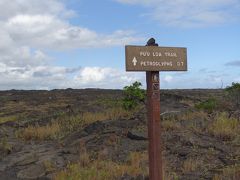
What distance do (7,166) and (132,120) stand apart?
17.0ft

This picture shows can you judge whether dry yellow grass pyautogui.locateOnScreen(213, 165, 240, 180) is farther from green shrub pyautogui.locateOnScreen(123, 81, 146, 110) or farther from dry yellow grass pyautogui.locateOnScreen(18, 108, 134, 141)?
green shrub pyautogui.locateOnScreen(123, 81, 146, 110)

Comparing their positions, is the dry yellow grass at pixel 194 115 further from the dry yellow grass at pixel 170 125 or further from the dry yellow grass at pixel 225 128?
the dry yellow grass at pixel 170 125

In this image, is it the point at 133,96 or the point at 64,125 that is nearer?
the point at 64,125

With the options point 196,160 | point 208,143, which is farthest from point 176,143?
point 196,160

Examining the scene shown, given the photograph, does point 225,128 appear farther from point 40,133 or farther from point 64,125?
point 64,125

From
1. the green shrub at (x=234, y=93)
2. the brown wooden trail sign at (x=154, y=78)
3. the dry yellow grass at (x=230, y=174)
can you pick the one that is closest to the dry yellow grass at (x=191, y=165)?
the dry yellow grass at (x=230, y=174)

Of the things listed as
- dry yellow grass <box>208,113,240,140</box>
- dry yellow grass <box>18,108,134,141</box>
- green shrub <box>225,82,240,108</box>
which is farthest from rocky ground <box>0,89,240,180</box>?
green shrub <box>225,82,240,108</box>

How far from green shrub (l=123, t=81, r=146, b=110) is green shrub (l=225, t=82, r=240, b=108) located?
145 inches

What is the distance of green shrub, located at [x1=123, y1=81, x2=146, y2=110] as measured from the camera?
68.3 feet

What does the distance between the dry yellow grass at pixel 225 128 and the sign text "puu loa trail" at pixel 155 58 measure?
6.02 m

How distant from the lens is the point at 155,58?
848 centimetres

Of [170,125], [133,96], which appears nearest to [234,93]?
[133,96]

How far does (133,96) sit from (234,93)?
4.15m

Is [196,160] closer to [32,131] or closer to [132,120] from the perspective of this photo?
[132,120]
